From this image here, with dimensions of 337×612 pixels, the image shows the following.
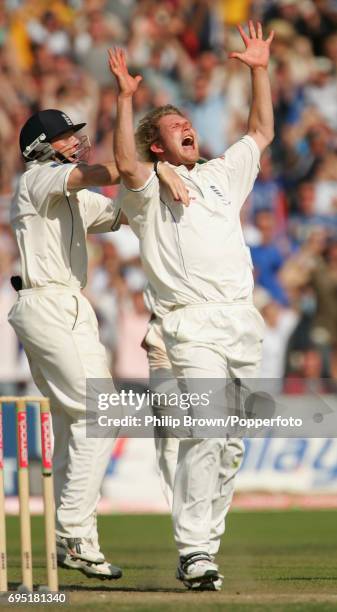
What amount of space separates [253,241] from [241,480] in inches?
108

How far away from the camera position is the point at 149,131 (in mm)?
7484

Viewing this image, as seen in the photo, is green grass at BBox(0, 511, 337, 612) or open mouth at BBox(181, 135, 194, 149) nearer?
green grass at BBox(0, 511, 337, 612)

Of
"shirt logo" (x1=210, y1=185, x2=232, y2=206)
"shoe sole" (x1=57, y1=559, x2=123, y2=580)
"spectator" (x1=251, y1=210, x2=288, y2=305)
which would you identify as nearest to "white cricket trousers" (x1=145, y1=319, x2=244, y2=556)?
"shoe sole" (x1=57, y1=559, x2=123, y2=580)

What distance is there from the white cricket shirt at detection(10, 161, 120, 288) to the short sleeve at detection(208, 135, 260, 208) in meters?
0.84

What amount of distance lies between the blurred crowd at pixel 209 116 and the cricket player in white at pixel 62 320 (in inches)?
255

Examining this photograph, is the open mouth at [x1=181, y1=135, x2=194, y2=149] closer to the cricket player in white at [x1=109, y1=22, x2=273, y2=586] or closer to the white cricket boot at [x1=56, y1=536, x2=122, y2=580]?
the cricket player in white at [x1=109, y1=22, x2=273, y2=586]

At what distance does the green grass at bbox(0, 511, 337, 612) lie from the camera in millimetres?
6328

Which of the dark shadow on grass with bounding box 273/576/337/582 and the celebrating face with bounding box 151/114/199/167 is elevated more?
the celebrating face with bounding box 151/114/199/167

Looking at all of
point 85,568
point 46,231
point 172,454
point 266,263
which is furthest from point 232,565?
point 266,263

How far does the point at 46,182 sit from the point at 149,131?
0.62 meters

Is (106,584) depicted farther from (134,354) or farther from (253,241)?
(253,241)

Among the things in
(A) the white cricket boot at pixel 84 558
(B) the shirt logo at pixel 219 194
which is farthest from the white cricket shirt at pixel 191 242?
(A) the white cricket boot at pixel 84 558

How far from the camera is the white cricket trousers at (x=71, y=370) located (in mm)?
7605

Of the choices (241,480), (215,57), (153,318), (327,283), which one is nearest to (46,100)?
(215,57)
